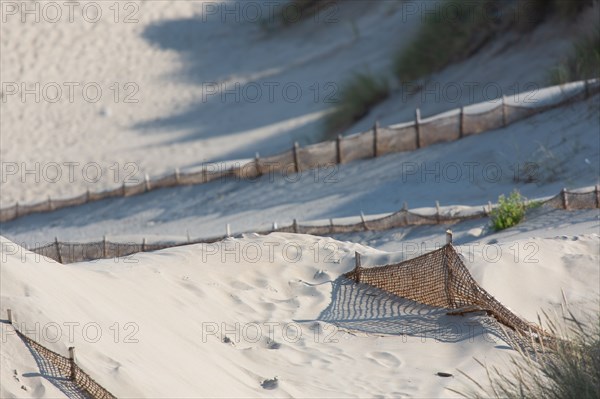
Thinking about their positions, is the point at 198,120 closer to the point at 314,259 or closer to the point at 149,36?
the point at 149,36

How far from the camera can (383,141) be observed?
16203 mm

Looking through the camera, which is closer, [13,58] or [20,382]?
[20,382]

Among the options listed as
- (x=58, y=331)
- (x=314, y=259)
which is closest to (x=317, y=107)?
(x=314, y=259)

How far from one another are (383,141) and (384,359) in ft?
28.4

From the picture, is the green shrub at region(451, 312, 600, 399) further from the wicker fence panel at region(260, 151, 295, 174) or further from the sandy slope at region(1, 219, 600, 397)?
the wicker fence panel at region(260, 151, 295, 174)

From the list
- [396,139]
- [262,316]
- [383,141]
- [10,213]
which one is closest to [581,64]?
[396,139]

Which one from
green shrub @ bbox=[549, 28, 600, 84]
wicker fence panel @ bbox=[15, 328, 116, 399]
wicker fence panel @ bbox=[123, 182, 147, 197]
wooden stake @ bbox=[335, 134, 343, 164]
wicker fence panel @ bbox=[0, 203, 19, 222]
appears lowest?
wicker fence panel @ bbox=[0, 203, 19, 222]

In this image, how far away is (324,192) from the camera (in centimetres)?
1588

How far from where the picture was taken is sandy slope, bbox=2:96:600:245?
46.1ft

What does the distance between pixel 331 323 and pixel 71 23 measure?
22999 mm

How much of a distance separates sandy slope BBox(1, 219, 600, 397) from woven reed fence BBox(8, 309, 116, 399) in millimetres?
109

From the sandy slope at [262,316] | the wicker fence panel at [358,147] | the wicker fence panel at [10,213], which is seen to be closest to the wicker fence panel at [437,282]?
the sandy slope at [262,316]

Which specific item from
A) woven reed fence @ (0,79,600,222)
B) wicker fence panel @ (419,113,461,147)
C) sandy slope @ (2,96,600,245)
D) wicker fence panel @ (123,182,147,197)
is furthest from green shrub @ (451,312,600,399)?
wicker fence panel @ (123,182,147,197)

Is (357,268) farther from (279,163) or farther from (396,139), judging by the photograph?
(279,163)
